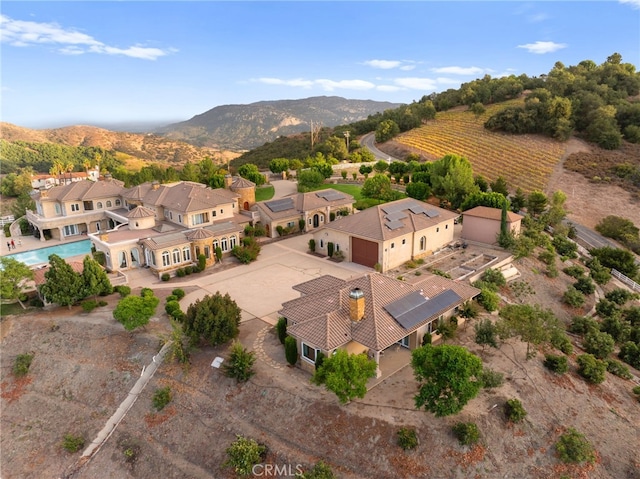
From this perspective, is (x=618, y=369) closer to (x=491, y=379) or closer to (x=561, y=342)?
(x=561, y=342)

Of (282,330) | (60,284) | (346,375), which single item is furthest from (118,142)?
(346,375)

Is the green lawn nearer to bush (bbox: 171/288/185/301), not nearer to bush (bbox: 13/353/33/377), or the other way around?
bush (bbox: 171/288/185/301)

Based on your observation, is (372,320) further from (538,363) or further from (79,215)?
(79,215)

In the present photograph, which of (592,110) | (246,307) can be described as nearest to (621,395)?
(246,307)

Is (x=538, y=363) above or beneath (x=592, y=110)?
beneath

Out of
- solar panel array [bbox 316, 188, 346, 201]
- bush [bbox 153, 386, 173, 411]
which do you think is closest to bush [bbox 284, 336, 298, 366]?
bush [bbox 153, 386, 173, 411]

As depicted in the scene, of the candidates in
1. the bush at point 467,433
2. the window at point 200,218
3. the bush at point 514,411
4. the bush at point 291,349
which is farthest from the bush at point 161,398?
the window at point 200,218
